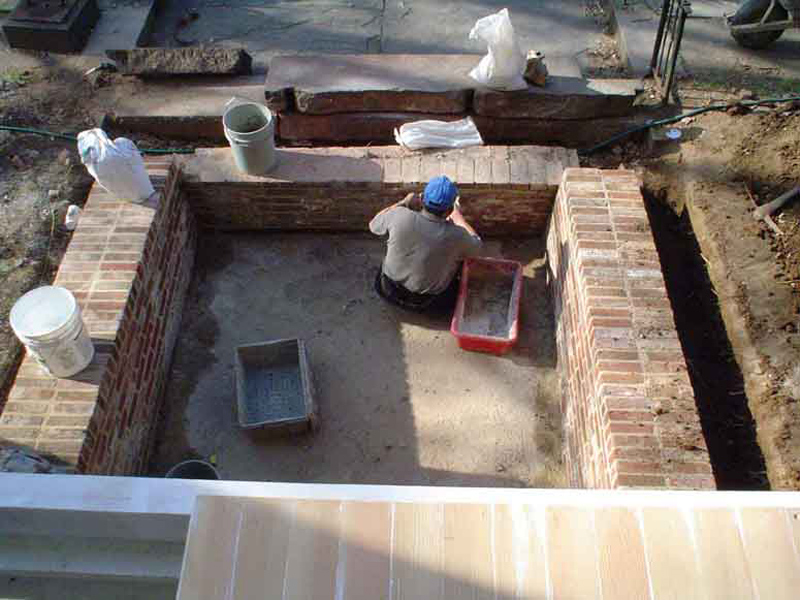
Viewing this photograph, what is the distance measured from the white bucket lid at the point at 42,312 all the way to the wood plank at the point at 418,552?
6.71 ft

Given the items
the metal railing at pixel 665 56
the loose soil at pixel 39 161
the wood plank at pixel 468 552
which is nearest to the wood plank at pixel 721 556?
the wood plank at pixel 468 552

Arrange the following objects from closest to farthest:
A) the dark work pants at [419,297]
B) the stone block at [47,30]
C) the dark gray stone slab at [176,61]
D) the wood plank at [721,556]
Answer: the wood plank at [721,556] → the dark work pants at [419,297] → the dark gray stone slab at [176,61] → the stone block at [47,30]

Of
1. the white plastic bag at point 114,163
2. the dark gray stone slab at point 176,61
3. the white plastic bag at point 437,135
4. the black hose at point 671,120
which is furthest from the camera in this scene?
the dark gray stone slab at point 176,61

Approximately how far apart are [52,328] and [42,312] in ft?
0.50

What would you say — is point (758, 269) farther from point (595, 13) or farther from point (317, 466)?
point (595, 13)

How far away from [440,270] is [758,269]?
2037 mm

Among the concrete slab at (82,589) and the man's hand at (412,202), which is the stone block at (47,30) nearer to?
the man's hand at (412,202)

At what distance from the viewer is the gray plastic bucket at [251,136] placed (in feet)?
14.9

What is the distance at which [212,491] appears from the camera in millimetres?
2182

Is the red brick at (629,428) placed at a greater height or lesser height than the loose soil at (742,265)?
greater

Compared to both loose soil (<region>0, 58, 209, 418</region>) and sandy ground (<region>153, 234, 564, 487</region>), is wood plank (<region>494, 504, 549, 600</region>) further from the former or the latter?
loose soil (<region>0, 58, 209, 418</region>)

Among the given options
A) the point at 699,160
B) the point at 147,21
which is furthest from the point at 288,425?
the point at 147,21

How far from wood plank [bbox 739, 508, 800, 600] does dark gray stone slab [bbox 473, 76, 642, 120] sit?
4.03 meters

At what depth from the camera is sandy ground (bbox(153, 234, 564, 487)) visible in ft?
→ 13.7
